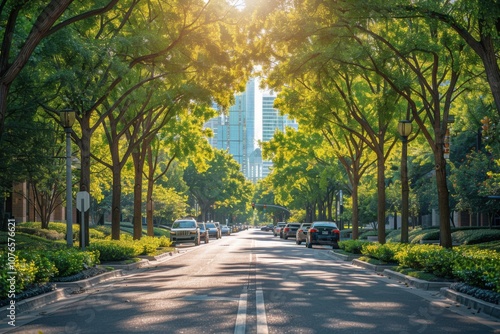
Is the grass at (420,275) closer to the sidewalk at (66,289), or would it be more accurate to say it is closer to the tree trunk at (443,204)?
the tree trunk at (443,204)

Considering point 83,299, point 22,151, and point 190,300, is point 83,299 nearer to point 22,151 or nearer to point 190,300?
point 190,300

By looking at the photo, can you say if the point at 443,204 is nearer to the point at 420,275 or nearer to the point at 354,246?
the point at 420,275

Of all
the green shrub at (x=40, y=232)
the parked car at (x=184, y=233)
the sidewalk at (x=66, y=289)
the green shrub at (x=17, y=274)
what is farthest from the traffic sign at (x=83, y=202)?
the parked car at (x=184, y=233)

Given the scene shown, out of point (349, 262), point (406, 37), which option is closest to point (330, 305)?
point (406, 37)

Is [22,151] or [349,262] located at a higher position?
[22,151]

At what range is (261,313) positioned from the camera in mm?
10695

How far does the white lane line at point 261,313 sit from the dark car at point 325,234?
81.9ft

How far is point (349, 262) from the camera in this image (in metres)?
28.1

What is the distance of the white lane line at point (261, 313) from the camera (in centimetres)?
902

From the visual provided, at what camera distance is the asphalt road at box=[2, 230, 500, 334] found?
941 cm

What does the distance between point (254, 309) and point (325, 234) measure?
28.5 metres

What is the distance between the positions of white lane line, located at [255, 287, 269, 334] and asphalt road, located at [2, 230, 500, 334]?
0.05 feet

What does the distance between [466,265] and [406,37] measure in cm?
945

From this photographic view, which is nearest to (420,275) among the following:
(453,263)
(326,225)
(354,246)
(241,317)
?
(453,263)
